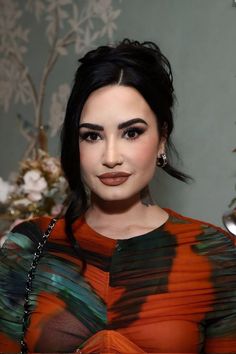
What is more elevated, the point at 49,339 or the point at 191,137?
the point at 191,137

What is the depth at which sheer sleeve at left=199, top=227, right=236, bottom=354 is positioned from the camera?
3.92ft

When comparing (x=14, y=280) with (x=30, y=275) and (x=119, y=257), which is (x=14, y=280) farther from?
(x=119, y=257)

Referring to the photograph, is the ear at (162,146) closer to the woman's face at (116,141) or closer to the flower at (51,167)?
the woman's face at (116,141)

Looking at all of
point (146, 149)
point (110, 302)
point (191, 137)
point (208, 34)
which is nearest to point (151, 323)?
point (110, 302)

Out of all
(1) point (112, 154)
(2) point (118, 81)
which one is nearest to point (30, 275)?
(1) point (112, 154)

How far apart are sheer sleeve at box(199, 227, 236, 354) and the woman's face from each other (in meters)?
0.22

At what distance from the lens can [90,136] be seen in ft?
3.96

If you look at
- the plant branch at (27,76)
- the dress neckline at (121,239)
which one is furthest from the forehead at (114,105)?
the plant branch at (27,76)

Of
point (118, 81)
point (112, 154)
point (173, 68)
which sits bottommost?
point (112, 154)

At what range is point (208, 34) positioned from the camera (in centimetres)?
162

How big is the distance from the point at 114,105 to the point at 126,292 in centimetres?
38

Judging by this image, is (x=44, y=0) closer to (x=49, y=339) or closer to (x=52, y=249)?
(x=52, y=249)

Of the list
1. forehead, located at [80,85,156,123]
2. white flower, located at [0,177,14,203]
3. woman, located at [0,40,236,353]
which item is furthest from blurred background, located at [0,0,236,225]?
forehead, located at [80,85,156,123]

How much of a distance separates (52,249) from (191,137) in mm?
591
